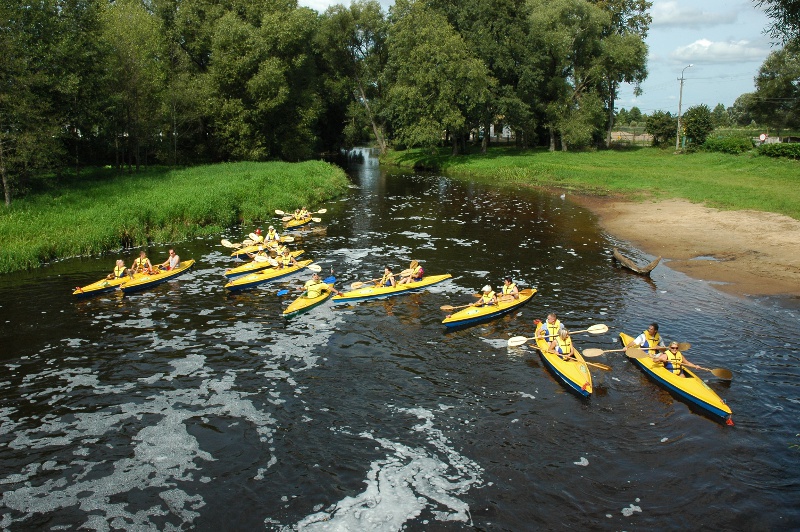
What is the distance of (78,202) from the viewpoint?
2830 cm

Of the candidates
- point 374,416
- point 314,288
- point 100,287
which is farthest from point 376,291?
point 100,287

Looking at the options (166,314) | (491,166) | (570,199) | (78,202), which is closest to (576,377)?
(166,314)

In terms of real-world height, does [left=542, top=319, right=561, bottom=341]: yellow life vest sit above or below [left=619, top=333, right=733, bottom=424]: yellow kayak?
above

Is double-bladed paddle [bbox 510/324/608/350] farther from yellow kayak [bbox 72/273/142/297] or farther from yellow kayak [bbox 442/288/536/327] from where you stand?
yellow kayak [bbox 72/273/142/297]

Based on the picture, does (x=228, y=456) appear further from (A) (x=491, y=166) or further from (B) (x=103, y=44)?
(A) (x=491, y=166)

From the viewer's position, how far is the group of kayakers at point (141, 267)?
20.4m

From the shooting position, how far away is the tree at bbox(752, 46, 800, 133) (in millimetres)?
64375

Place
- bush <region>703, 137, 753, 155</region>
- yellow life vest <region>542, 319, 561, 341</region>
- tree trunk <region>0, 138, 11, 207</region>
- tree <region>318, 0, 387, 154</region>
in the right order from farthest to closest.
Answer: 1. tree <region>318, 0, 387, 154</region>
2. bush <region>703, 137, 753, 155</region>
3. tree trunk <region>0, 138, 11, 207</region>
4. yellow life vest <region>542, 319, 561, 341</region>

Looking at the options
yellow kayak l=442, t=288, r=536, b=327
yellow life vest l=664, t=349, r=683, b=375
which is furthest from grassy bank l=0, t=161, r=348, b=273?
yellow life vest l=664, t=349, r=683, b=375

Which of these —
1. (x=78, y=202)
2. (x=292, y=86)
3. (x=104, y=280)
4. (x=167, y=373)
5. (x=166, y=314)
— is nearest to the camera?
(x=167, y=373)

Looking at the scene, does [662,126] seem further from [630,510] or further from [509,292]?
[630,510]

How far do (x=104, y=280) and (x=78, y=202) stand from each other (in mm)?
10667

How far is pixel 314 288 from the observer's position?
63.5 ft

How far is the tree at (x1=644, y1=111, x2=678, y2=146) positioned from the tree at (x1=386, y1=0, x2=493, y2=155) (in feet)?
68.7
